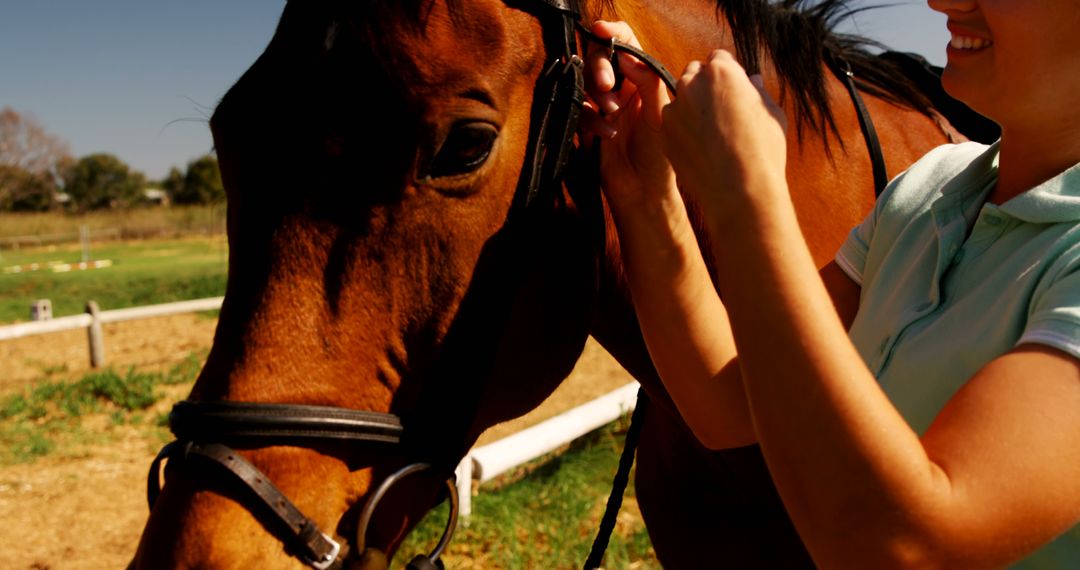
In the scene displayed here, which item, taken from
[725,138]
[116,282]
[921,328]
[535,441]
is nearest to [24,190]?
[116,282]

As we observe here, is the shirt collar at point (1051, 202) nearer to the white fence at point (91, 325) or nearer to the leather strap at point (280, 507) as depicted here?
the leather strap at point (280, 507)

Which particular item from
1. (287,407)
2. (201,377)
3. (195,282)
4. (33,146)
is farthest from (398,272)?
(33,146)

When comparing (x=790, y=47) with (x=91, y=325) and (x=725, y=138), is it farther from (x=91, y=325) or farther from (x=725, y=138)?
(x=91, y=325)

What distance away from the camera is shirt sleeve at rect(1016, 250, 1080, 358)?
2.75ft

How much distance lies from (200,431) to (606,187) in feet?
2.92

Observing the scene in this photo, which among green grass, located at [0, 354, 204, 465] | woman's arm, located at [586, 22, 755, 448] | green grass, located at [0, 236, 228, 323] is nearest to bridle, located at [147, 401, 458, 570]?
woman's arm, located at [586, 22, 755, 448]

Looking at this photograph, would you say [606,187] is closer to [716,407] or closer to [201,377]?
[716,407]

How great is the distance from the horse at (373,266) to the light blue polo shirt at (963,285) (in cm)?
60

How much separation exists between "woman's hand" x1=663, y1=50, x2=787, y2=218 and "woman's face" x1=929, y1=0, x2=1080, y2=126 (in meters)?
0.27

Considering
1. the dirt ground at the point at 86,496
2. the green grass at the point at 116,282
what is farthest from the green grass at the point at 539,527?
the green grass at the point at 116,282

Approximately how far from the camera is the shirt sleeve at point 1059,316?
0.84 meters

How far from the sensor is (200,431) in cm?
126

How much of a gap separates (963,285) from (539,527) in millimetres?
3656

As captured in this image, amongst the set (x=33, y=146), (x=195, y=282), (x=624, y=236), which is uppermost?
(x=624, y=236)
